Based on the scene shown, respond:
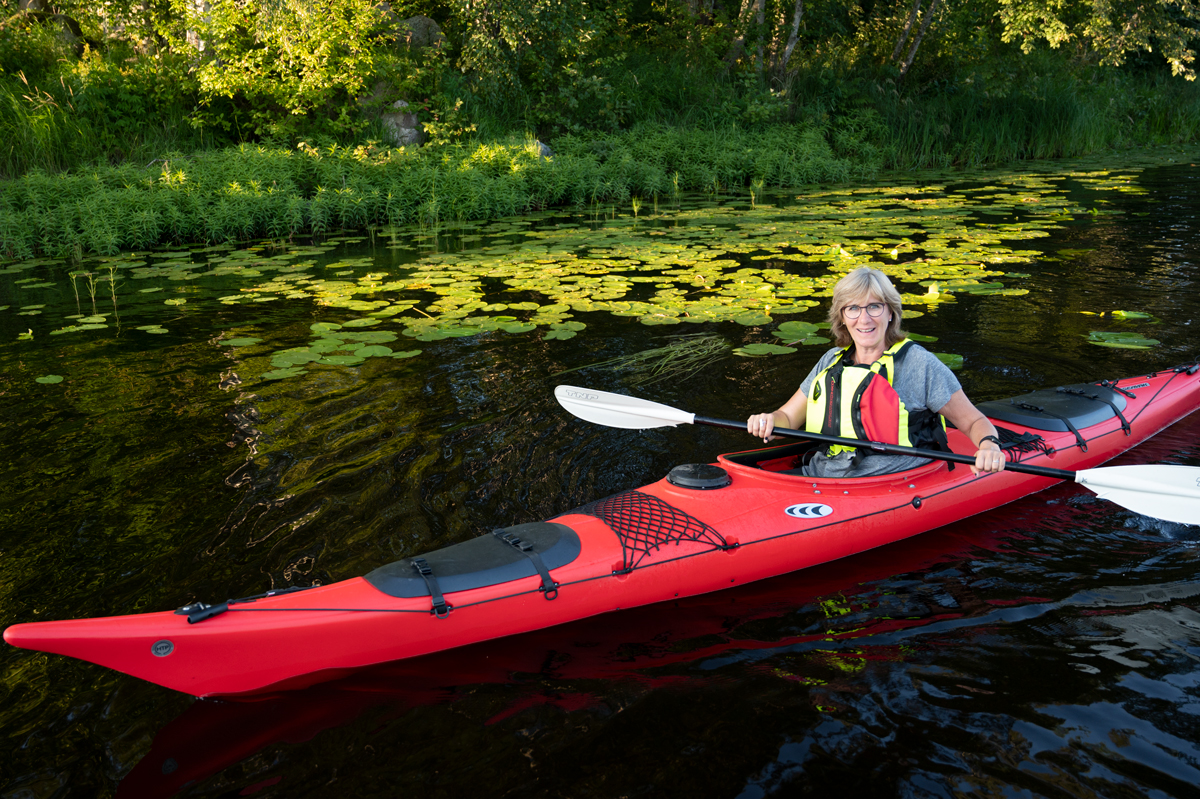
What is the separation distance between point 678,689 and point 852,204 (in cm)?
792

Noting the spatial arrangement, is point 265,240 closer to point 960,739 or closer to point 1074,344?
point 1074,344

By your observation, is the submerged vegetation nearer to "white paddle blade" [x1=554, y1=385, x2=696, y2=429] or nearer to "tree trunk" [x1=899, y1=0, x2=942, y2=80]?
"white paddle blade" [x1=554, y1=385, x2=696, y2=429]

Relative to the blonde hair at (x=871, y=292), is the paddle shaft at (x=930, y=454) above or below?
below

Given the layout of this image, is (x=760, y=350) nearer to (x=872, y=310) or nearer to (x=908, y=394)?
(x=908, y=394)

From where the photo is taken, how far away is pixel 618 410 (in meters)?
3.14

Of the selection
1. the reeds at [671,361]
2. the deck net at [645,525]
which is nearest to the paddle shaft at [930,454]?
the deck net at [645,525]

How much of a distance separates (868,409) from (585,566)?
1.12 metres

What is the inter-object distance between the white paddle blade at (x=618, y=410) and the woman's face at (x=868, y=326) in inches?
25.6

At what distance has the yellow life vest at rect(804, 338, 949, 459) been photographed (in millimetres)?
2762

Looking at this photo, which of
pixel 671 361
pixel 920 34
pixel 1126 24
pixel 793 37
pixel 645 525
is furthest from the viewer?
pixel 1126 24

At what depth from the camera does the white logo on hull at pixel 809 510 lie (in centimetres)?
267

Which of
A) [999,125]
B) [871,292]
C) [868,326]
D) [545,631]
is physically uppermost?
[999,125]

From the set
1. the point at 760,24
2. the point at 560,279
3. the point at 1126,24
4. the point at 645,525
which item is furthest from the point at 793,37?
the point at 645,525

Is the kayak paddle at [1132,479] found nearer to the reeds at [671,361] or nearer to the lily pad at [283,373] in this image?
the reeds at [671,361]
